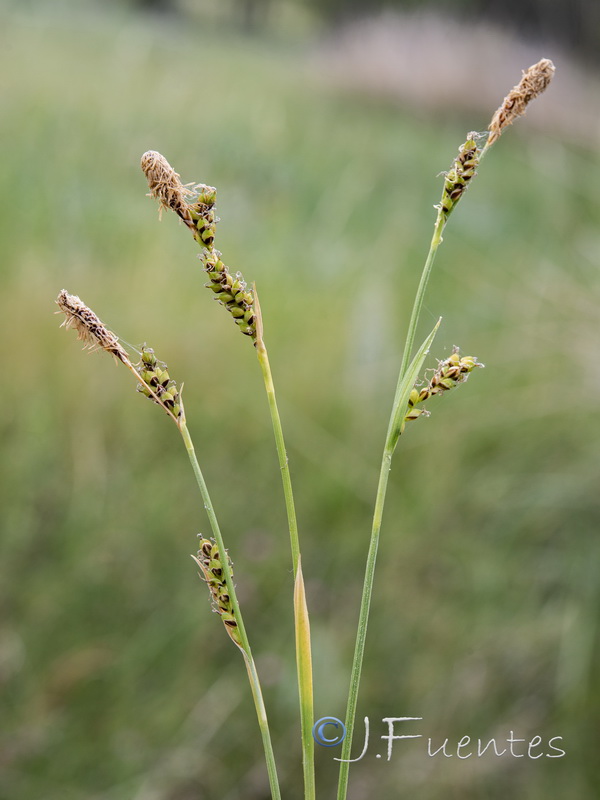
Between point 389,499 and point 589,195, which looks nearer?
point 389,499

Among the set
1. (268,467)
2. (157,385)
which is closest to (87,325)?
(157,385)

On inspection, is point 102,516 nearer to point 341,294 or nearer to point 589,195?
point 341,294

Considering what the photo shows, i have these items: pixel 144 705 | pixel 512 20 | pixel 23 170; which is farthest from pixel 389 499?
pixel 512 20

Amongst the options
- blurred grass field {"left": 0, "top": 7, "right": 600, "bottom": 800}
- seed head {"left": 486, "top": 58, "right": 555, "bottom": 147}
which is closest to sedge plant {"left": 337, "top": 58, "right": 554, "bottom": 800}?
seed head {"left": 486, "top": 58, "right": 555, "bottom": 147}

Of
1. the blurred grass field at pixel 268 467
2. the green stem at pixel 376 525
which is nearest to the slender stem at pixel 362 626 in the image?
the green stem at pixel 376 525

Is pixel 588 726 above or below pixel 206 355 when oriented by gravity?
below

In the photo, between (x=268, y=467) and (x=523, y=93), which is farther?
(x=268, y=467)

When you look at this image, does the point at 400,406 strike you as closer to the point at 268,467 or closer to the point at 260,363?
the point at 260,363
